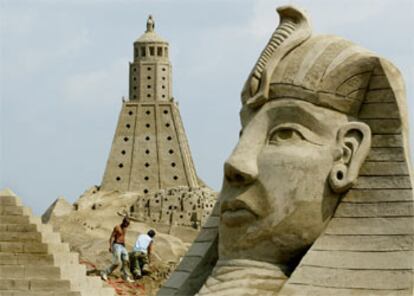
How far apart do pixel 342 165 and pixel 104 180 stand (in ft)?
310

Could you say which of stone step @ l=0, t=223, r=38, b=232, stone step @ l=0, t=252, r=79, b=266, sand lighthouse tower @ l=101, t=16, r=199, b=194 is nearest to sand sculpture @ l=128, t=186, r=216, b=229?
sand lighthouse tower @ l=101, t=16, r=199, b=194

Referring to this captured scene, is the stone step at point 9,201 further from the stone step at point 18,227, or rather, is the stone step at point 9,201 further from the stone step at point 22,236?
the stone step at point 22,236

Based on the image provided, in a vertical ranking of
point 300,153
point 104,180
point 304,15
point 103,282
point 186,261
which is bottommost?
point 104,180

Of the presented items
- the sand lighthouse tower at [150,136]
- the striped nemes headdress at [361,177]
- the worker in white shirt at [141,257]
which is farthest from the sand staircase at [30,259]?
the sand lighthouse tower at [150,136]

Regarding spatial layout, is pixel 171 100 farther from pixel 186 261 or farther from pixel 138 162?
pixel 186 261

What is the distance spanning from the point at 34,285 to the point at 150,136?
73.9 metres

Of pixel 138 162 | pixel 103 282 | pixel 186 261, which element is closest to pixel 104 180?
pixel 138 162

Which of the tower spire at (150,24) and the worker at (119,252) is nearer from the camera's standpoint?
the worker at (119,252)

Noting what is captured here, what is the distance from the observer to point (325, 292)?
13836 millimetres

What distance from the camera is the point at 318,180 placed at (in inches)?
554

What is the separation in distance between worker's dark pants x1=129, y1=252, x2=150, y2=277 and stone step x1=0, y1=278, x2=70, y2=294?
4.81 meters

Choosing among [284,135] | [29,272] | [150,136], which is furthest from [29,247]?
[150,136]

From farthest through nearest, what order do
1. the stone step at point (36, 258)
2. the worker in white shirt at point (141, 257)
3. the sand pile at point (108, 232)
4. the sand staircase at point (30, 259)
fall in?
the sand pile at point (108, 232) → the worker in white shirt at point (141, 257) → the stone step at point (36, 258) → the sand staircase at point (30, 259)

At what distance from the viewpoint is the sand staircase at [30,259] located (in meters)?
35.0
